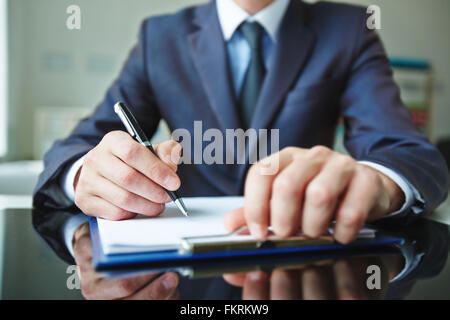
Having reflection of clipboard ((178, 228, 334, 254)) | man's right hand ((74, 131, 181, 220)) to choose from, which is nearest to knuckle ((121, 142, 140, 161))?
man's right hand ((74, 131, 181, 220))

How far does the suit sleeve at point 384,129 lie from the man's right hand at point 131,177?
8.9 inches

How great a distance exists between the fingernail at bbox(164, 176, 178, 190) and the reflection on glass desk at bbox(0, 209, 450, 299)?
0.07 meters

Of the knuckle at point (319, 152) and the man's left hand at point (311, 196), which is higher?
the knuckle at point (319, 152)

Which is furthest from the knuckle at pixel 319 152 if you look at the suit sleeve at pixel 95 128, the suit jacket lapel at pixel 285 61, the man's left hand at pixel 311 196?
the suit jacket lapel at pixel 285 61

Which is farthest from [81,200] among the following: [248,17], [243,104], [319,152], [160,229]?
[248,17]

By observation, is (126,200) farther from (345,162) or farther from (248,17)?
(248,17)

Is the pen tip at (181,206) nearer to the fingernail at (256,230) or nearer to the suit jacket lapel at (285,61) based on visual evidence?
the fingernail at (256,230)

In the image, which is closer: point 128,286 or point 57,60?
point 128,286

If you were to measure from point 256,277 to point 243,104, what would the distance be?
0.48 metres

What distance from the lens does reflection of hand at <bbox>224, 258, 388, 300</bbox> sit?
0.19 m

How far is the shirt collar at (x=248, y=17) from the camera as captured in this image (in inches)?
27.4

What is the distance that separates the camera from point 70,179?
44cm

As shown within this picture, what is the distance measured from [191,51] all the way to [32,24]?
984 millimetres

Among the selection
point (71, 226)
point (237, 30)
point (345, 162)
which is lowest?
point (71, 226)
